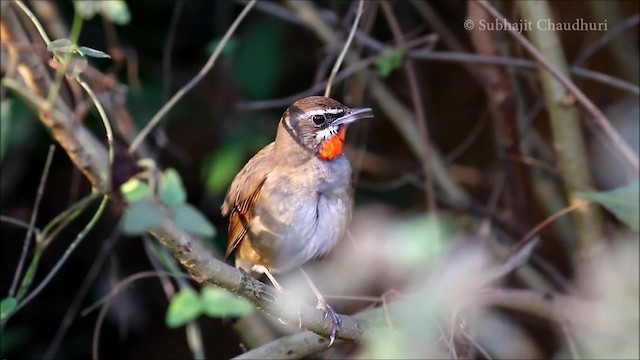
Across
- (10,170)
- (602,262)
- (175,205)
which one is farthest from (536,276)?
(175,205)

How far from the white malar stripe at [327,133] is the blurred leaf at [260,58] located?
4.50ft

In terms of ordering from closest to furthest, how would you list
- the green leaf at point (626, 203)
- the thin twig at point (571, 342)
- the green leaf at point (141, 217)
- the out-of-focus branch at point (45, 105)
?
1. the green leaf at point (141, 217)
2. the out-of-focus branch at point (45, 105)
3. the green leaf at point (626, 203)
4. the thin twig at point (571, 342)

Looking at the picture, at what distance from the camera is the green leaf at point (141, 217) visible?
1698 millimetres

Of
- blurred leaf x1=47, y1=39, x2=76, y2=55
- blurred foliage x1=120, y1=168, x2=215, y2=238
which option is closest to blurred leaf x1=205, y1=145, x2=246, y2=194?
blurred leaf x1=47, y1=39, x2=76, y2=55

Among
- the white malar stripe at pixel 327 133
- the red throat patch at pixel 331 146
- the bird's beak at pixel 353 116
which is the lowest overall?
the red throat patch at pixel 331 146

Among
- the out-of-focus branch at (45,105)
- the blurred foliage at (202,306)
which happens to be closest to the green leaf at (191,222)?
the blurred foliage at (202,306)

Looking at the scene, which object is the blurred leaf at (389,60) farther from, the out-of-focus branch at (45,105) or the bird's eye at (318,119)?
the out-of-focus branch at (45,105)

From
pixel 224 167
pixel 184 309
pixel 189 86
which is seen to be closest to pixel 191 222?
pixel 184 309

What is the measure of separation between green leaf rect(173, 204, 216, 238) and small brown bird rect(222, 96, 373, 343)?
149 cm

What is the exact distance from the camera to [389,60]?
3785 mm

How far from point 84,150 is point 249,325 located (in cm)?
191

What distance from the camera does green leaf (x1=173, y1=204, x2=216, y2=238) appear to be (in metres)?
1.83

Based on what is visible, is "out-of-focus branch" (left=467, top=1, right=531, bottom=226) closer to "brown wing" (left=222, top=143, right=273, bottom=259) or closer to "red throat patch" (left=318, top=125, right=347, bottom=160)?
"red throat patch" (left=318, top=125, right=347, bottom=160)

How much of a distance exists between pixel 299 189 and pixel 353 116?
0.32 meters
